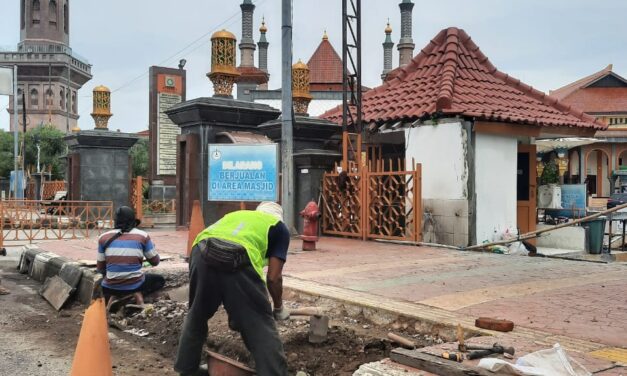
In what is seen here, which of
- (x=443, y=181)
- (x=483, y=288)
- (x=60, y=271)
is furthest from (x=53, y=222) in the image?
(x=483, y=288)

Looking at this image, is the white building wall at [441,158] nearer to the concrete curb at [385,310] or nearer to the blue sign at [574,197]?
the concrete curb at [385,310]

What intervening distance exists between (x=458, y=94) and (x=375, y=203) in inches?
117

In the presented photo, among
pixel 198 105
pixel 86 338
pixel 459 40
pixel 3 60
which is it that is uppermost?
pixel 3 60

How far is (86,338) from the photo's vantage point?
13.5 ft

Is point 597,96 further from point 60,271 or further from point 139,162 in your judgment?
point 60,271

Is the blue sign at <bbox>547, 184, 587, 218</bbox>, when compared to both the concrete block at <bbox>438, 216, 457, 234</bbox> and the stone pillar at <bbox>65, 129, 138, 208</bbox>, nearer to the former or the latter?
the concrete block at <bbox>438, 216, 457, 234</bbox>

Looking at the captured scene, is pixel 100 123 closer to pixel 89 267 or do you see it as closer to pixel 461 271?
pixel 89 267

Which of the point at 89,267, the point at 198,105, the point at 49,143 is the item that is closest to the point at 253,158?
the point at 89,267

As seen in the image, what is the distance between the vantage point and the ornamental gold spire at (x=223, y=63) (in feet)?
50.5

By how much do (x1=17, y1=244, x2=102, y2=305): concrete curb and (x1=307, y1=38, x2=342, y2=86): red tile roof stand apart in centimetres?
2951

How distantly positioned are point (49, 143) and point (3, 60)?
23.2 m

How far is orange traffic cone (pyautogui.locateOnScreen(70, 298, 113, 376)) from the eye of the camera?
13.4ft

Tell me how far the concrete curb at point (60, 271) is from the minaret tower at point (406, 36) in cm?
3979

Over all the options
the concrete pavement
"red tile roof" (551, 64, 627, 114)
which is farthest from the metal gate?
"red tile roof" (551, 64, 627, 114)
